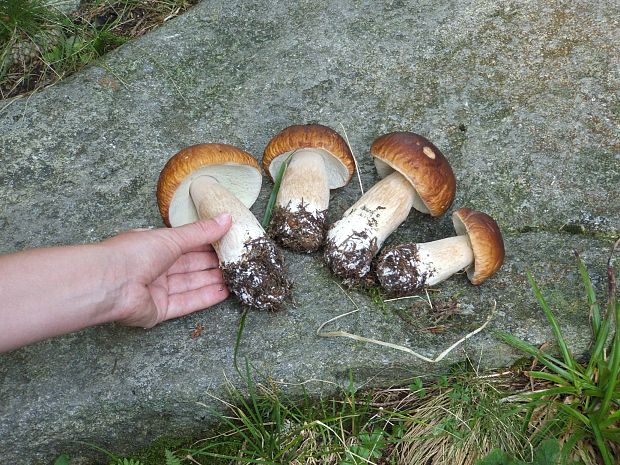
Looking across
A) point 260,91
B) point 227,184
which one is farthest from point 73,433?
point 260,91

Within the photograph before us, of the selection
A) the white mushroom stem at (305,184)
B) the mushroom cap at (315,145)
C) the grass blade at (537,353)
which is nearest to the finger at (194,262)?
the white mushroom stem at (305,184)

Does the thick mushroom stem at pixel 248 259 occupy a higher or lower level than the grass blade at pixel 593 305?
higher

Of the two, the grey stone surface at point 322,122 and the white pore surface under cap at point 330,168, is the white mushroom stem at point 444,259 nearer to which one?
the grey stone surface at point 322,122

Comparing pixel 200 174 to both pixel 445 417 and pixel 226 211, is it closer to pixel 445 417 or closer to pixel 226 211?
pixel 226 211

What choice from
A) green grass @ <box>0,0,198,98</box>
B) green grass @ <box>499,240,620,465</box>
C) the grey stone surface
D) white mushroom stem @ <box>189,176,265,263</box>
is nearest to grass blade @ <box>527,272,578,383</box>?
green grass @ <box>499,240,620,465</box>

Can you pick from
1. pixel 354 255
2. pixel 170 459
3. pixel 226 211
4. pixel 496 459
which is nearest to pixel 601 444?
pixel 496 459

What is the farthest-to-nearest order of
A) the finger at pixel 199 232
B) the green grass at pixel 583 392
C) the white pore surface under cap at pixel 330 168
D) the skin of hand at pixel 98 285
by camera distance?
the white pore surface under cap at pixel 330 168 < the finger at pixel 199 232 < the green grass at pixel 583 392 < the skin of hand at pixel 98 285
